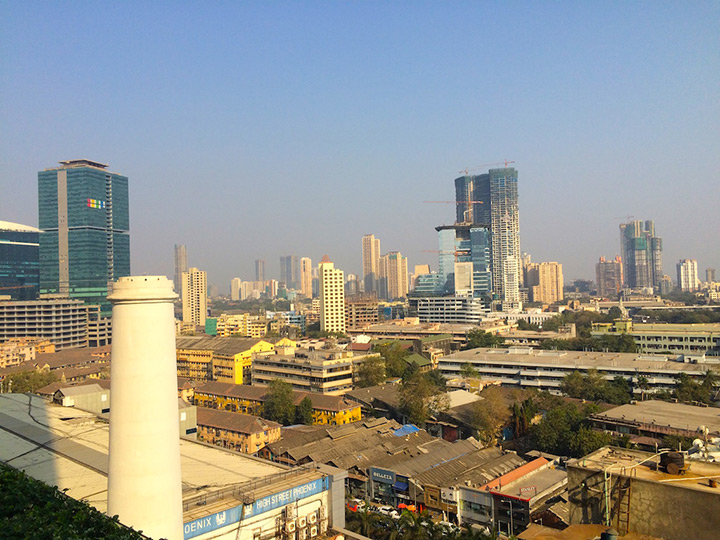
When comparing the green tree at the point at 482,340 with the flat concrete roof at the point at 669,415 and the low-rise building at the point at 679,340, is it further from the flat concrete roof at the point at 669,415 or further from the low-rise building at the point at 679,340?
the flat concrete roof at the point at 669,415

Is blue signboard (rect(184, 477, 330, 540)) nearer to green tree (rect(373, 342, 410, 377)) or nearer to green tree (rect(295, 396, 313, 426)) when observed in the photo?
green tree (rect(295, 396, 313, 426))

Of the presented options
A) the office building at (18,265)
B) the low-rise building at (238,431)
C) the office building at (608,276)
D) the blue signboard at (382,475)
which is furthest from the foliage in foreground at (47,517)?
the office building at (608,276)

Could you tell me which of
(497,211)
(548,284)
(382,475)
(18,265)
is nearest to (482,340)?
(382,475)

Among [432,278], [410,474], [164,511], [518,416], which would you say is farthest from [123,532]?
[432,278]

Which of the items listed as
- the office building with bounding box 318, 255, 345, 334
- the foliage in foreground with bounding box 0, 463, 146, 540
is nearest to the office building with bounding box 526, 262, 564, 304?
the office building with bounding box 318, 255, 345, 334

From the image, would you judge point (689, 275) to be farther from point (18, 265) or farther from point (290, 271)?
point (18, 265)
